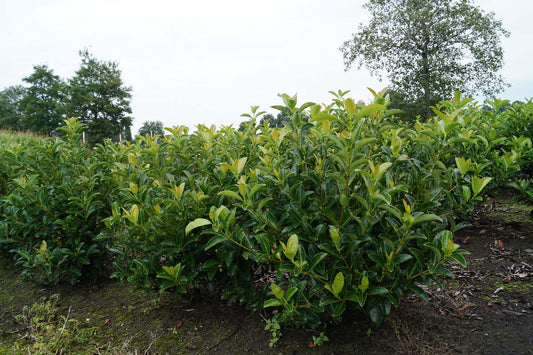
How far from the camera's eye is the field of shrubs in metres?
2.17

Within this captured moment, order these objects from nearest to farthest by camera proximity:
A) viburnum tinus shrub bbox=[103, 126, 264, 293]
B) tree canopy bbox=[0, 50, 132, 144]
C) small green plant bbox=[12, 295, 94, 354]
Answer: viburnum tinus shrub bbox=[103, 126, 264, 293] < small green plant bbox=[12, 295, 94, 354] < tree canopy bbox=[0, 50, 132, 144]

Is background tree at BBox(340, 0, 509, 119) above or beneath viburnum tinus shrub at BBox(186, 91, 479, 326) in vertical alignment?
above

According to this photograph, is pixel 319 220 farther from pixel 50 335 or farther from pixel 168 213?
pixel 50 335

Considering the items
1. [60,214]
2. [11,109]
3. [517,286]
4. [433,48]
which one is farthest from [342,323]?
[11,109]

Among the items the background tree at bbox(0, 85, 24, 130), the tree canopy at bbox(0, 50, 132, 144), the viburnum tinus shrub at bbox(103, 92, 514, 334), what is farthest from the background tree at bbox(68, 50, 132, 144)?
the viburnum tinus shrub at bbox(103, 92, 514, 334)

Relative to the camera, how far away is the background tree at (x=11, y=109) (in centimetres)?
6600

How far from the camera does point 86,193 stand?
3580 mm

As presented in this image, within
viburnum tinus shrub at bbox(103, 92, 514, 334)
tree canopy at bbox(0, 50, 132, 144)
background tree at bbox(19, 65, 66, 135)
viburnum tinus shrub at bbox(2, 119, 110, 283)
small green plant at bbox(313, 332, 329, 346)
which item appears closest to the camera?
viburnum tinus shrub at bbox(103, 92, 514, 334)

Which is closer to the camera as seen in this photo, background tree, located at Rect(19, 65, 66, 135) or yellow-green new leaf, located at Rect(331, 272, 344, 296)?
yellow-green new leaf, located at Rect(331, 272, 344, 296)

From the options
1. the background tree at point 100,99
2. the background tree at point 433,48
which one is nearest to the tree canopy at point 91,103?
the background tree at point 100,99

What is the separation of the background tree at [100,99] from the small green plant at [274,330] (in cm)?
5223

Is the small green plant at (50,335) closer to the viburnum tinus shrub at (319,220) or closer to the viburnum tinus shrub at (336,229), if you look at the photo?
the viburnum tinus shrub at (319,220)

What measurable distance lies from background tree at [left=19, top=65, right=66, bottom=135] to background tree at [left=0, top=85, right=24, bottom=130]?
3.19 meters

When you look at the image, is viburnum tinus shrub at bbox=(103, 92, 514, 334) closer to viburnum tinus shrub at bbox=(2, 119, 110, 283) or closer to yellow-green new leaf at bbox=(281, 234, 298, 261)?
yellow-green new leaf at bbox=(281, 234, 298, 261)
